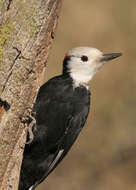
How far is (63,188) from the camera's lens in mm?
9547

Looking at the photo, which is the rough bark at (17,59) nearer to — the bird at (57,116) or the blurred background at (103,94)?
the bird at (57,116)

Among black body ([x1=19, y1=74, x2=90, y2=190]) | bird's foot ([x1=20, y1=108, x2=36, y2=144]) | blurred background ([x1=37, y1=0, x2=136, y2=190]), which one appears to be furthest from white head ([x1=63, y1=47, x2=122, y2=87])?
blurred background ([x1=37, y1=0, x2=136, y2=190])

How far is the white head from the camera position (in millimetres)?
6082

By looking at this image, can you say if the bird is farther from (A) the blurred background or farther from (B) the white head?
(A) the blurred background

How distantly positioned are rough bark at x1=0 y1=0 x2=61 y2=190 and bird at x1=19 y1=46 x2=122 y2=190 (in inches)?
42.8

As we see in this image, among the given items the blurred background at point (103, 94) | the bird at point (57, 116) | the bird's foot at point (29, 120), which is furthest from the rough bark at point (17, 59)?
the blurred background at point (103, 94)

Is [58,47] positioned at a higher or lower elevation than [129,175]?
higher

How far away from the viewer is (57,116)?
5.61 meters

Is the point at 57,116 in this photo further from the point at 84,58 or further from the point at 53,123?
the point at 84,58

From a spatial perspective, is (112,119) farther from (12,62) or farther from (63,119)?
(12,62)

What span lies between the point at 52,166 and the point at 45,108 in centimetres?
79

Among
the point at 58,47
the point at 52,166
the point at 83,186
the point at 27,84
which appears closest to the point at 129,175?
the point at 83,186

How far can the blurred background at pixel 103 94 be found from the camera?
380 inches

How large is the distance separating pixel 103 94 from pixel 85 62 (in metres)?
4.05
